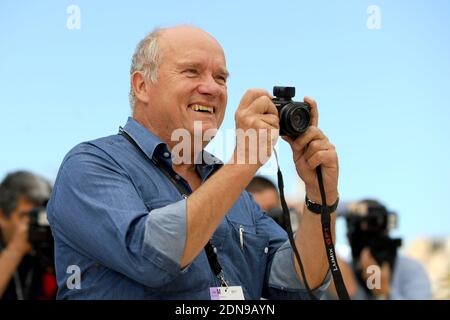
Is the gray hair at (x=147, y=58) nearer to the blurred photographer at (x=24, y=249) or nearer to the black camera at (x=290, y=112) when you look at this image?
the black camera at (x=290, y=112)

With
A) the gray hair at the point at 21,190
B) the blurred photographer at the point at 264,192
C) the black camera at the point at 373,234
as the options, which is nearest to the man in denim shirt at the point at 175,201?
the gray hair at the point at 21,190

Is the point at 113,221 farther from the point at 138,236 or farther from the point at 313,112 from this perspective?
the point at 313,112

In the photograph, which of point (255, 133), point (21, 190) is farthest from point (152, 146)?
point (21, 190)

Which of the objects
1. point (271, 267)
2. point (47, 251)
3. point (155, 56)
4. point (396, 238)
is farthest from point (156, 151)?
point (396, 238)

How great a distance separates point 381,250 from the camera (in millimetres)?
5020

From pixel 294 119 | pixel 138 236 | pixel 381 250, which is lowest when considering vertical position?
pixel 381 250

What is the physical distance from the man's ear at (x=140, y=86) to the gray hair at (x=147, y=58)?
0.02 meters

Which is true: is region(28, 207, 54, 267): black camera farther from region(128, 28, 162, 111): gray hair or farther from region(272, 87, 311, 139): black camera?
region(272, 87, 311, 139): black camera

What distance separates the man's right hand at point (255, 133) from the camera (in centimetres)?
225

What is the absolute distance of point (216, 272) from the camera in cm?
251

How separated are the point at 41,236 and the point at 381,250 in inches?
84.8

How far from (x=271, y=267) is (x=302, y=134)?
55cm

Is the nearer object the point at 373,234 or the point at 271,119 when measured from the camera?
the point at 271,119
